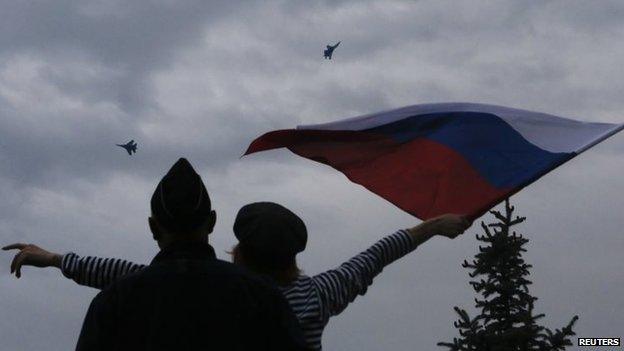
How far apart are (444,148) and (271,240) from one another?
3.58 metres

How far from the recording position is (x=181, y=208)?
12.2ft

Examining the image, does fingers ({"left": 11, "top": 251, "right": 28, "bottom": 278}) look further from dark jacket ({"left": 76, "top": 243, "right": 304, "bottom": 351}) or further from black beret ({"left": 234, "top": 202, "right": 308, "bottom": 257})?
dark jacket ({"left": 76, "top": 243, "right": 304, "bottom": 351})

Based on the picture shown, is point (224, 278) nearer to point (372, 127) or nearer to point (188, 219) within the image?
point (188, 219)

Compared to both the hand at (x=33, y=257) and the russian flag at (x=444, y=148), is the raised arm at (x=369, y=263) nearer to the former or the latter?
the hand at (x=33, y=257)

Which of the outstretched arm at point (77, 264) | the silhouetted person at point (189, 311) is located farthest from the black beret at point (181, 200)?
the outstretched arm at point (77, 264)

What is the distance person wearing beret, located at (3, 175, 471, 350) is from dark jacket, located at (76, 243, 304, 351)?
83 cm

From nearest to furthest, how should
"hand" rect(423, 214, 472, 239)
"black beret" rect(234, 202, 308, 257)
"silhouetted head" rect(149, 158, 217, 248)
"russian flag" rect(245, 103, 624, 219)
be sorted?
1. "silhouetted head" rect(149, 158, 217, 248)
2. "black beret" rect(234, 202, 308, 257)
3. "hand" rect(423, 214, 472, 239)
4. "russian flag" rect(245, 103, 624, 219)

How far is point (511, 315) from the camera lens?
16422 mm

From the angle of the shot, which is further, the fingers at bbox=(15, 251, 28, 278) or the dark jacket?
the fingers at bbox=(15, 251, 28, 278)

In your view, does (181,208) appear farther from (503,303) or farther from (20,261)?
(503,303)

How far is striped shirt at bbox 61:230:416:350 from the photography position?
175 inches

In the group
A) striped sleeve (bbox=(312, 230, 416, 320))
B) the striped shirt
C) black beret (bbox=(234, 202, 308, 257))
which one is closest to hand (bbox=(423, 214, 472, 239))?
striped sleeve (bbox=(312, 230, 416, 320))

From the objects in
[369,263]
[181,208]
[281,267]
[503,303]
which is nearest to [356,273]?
[369,263]

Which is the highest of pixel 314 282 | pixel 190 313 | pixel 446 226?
pixel 446 226
